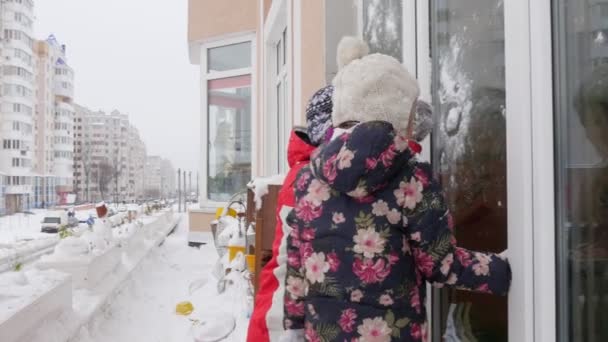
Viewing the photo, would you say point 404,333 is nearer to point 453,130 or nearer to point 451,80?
point 453,130

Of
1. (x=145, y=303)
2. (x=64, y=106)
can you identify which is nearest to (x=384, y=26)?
(x=145, y=303)

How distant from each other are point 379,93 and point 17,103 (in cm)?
3971

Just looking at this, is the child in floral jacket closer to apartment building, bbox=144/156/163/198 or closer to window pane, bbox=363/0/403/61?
window pane, bbox=363/0/403/61

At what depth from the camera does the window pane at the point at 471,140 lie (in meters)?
1.22

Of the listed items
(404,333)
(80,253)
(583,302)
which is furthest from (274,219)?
(80,253)

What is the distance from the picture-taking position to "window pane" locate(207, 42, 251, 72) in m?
8.64

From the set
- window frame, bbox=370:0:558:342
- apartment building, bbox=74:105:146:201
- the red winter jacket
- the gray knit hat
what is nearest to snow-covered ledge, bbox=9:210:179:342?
the red winter jacket

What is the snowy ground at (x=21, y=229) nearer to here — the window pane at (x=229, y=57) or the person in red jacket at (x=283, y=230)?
the window pane at (x=229, y=57)

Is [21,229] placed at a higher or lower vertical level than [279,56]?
lower

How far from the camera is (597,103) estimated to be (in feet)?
2.93

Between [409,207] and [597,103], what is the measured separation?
1.38 feet

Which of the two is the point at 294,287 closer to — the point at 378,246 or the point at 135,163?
the point at 378,246

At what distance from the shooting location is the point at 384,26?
2.12 m

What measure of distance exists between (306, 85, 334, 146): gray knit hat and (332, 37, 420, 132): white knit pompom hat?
24 centimetres
